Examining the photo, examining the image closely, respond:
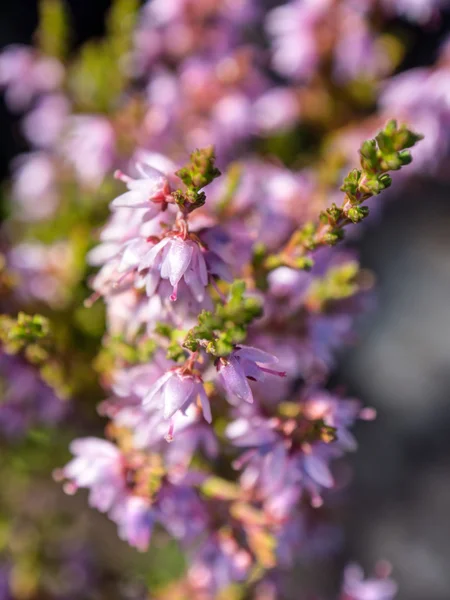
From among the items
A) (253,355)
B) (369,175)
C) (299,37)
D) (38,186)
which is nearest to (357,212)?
(369,175)

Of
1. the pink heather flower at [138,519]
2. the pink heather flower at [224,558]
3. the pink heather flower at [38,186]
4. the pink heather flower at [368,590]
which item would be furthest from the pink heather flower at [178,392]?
the pink heather flower at [38,186]

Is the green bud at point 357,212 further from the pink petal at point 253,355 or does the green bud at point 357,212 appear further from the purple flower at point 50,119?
the purple flower at point 50,119

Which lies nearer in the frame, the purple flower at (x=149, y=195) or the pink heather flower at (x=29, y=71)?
the purple flower at (x=149, y=195)

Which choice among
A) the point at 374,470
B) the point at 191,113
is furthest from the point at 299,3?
the point at 374,470

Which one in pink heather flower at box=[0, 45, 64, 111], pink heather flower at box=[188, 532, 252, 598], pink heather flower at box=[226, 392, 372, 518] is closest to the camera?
pink heather flower at box=[226, 392, 372, 518]

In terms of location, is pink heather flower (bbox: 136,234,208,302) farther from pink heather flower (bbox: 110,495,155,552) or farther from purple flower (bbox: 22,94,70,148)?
purple flower (bbox: 22,94,70,148)

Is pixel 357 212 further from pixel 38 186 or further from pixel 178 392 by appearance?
pixel 38 186

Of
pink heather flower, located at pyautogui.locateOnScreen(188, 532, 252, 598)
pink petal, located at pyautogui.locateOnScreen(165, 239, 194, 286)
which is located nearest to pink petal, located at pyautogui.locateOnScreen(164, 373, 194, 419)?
pink petal, located at pyautogui.locateOnScreen(165, 239, 194, 286)
